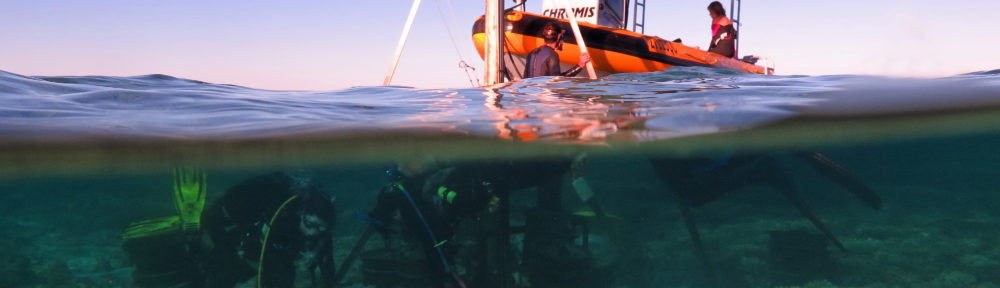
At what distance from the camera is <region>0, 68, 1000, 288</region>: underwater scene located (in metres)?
5.31

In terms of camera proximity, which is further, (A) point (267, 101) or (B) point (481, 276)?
(A) point (267, 101)

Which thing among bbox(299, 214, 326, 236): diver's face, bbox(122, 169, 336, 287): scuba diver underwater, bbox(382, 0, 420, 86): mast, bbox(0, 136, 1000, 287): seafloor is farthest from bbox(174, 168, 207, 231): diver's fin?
bbox(382, 0, 420, 86): mast

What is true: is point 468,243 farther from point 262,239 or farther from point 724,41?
A: point 724,41

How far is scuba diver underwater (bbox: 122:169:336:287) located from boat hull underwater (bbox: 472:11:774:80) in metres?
8.37

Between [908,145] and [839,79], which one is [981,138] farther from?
[839,79]

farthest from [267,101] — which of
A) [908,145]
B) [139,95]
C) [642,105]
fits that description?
[908,145]

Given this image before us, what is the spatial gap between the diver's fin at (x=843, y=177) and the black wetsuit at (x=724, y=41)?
788cm

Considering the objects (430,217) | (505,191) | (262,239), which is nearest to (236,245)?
(262,239)

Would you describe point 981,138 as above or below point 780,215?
above

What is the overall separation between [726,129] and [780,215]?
1093 mm

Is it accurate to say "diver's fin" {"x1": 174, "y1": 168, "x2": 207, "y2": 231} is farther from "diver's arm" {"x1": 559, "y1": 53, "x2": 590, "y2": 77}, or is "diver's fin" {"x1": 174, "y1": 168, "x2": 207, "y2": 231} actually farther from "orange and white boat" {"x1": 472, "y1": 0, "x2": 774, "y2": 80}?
"orange and white boat" {"x1": 472, "y1": 0, "x2": 774, "y2": 80}

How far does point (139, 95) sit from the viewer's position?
265 inches

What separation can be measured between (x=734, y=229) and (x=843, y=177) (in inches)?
63.2

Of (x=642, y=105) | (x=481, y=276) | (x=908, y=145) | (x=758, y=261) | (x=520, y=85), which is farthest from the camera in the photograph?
(x=520, y=85)
